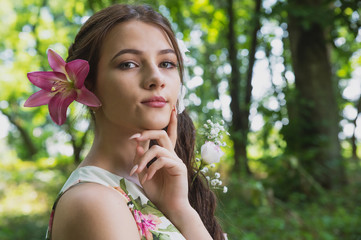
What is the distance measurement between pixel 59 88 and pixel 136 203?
1.57 feet

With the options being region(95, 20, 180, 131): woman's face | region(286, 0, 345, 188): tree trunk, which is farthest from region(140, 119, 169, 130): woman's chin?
region(286, 0, 345, 188): tree trunk

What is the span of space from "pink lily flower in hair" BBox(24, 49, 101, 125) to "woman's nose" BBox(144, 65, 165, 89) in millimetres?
176

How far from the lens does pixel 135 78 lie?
1.39 meters

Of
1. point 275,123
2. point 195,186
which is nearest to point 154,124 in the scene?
point 195,186

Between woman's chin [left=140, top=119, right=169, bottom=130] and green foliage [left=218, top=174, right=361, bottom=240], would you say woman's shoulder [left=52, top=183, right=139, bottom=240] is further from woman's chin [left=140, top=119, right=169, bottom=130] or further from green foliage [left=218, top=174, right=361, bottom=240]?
green foliage [left=218, top=174, right=361, bottom=240]

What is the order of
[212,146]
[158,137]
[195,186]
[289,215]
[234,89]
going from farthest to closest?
[234,89], [289,215], [195,186], [212,146], [158,137]

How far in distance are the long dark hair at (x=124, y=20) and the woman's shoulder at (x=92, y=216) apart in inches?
16.9

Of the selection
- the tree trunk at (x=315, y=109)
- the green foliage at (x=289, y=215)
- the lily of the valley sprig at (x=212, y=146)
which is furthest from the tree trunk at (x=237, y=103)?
the lily of the valley sprig at (x=212, y=146)

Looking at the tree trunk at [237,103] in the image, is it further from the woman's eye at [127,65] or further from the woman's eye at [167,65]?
the woman's eye at [127,65]

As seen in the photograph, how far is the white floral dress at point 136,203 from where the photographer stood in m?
1.32

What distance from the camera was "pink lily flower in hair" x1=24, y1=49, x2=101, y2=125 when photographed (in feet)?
4.60

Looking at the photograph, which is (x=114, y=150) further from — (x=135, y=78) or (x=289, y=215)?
(x=289, y=215)

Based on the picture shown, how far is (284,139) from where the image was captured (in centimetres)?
667

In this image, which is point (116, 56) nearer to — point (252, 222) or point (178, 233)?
point (178, 233)
